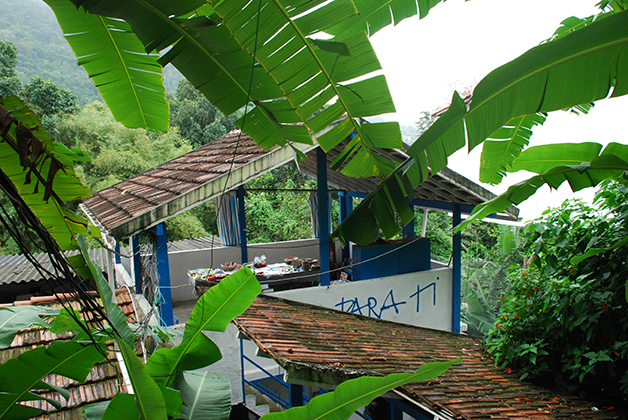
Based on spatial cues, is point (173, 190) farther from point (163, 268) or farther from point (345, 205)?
point (345, 205)

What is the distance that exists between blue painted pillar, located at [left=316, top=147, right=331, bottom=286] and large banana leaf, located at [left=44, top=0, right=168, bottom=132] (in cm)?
408

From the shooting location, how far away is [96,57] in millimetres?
1883

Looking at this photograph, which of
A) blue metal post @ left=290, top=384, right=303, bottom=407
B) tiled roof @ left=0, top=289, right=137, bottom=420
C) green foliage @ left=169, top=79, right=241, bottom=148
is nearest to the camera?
tiled roof @ left=0, top=289, right=137, bottom=420

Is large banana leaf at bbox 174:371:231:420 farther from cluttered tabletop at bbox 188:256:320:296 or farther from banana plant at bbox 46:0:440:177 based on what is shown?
cluttered tabletop at bbox 188:256:320:296

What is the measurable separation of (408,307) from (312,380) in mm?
5120

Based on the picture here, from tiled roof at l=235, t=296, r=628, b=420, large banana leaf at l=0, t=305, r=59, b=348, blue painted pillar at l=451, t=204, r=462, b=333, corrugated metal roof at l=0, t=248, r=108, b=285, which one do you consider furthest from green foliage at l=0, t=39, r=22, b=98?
blue painted pillar at l=451, t=204, r=462, b=333

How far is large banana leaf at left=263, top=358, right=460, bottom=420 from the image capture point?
1.68 m

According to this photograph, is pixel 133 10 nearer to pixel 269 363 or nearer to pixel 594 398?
pixel 594 398

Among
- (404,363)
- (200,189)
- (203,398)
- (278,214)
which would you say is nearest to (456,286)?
(404,363)

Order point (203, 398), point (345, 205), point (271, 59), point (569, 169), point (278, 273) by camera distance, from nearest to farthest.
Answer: point (271, 59) < point (569, 169) < point (203, 398) < point (278, 273) < point (345, 205)

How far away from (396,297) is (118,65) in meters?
6.25

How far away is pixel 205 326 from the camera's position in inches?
87.3

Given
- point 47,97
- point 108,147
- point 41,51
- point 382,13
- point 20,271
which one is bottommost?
point 20,271

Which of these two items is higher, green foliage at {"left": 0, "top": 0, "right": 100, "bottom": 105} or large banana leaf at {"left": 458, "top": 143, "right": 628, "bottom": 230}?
green foliage at {"left": 0, "top": 0, "right": 100, "bottom": 105}
